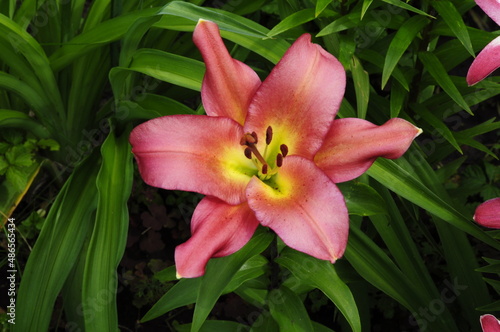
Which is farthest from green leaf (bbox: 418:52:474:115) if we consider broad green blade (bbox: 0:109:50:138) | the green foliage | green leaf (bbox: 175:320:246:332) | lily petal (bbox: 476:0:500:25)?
broad green blade (bbox: 0:109:50:138)

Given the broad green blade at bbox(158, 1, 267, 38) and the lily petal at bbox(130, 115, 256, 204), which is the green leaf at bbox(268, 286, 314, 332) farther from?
the broad green blade at bbox(158, 1, 267, 38)

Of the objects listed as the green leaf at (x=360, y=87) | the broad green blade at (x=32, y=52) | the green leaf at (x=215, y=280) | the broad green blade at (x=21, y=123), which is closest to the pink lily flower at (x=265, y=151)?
the green leaf at (x=215, y=280)

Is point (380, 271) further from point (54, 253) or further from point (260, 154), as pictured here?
point (54, 253)

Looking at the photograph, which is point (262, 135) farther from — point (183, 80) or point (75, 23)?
point (75, 23)

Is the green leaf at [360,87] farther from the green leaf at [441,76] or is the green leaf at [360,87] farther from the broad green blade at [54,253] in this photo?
the broad green blade at [54,253]

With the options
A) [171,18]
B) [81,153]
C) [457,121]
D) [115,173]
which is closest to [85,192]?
[115,173]
